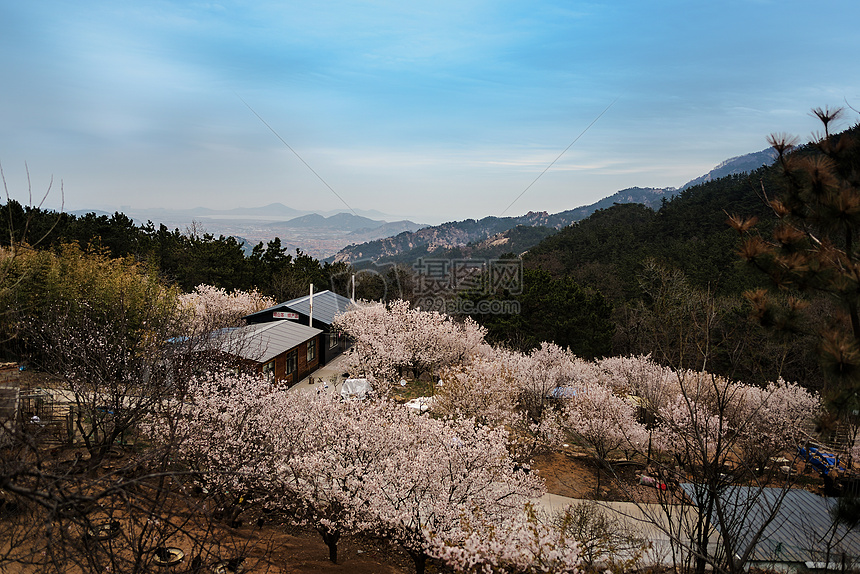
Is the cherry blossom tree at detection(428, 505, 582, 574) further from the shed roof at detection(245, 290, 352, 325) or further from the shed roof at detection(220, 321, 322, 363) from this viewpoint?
the shed roof at detection(245, 290, 352, 325)

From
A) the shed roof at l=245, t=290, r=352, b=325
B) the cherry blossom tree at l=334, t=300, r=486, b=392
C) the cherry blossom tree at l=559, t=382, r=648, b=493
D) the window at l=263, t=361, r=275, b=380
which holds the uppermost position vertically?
the shed roof at l=245, t=290, r=352, b=325

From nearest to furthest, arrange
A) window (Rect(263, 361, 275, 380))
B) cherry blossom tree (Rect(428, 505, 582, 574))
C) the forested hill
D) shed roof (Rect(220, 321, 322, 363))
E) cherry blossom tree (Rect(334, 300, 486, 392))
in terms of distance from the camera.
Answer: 1. cherry blossom tree (Rect(428, 505, 582, 574))
2. shed roof (Rect(220, 321, 322, 363))
3. window (Rect(263, 361, 275, 380))
4. cherry blossom tree (Rect(334, 300, 486, 392))
5. the forested hill

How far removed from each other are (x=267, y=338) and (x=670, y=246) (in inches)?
1516

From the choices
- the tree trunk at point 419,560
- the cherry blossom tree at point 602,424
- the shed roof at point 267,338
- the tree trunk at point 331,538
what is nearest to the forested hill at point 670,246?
the cherry blossom tree at point 602,424

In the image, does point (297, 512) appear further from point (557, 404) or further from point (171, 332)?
point (557, 404)

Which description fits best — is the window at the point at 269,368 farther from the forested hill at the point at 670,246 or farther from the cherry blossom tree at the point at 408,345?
the forested hill at the point at 670,246

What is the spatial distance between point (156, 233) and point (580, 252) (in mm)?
42418

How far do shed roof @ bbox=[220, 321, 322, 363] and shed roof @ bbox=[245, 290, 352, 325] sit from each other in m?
1.65

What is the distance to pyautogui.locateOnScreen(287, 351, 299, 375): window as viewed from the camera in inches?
993

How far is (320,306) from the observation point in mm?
33219

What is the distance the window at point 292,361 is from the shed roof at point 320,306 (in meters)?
4.20

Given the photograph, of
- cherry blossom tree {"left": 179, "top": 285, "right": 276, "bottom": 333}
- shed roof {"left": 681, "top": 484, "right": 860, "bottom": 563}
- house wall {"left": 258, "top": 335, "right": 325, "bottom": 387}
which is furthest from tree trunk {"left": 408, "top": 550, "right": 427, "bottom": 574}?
cherry blossom tree {"left": 179, "top": 285, "right": 276, "bottom": 333}

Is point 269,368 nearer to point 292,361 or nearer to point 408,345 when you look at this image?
point 292,361

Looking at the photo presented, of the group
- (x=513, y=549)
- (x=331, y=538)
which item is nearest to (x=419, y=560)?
(x=331, y=538)
